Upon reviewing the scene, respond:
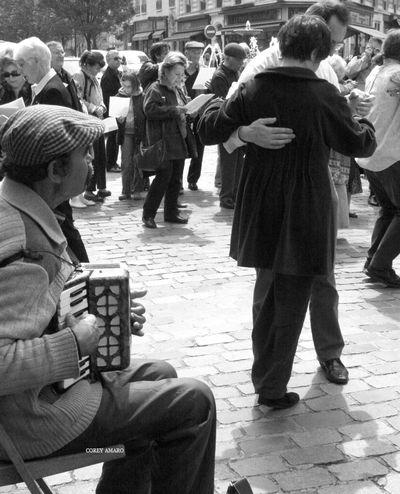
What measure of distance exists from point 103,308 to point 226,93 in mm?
7594

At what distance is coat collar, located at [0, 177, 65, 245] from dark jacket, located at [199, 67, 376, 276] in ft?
4.89

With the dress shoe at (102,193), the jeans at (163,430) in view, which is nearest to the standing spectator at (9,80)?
the dress shoe at (102,193)

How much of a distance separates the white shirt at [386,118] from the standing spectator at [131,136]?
4.35m

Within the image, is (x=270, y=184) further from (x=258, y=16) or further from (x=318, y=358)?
(x=258, y=16)

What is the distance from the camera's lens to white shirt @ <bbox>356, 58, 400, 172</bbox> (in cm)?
609

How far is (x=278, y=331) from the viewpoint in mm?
3846

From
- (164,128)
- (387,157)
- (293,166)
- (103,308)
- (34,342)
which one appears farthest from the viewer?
(164,128)

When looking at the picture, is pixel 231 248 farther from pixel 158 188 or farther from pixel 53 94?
pixel 158 188

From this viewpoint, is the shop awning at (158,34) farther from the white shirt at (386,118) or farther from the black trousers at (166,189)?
the white shirt at (386,118)

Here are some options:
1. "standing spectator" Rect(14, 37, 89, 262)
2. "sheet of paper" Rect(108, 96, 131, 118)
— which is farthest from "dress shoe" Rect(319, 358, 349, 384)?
"sheet of paper" Rect(108, 96, 131, 118)

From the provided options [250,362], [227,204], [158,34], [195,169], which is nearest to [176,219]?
[227,204]

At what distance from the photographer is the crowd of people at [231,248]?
2334 millimetres

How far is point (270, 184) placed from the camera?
371 centimetres

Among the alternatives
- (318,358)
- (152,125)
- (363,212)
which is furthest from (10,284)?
(363,212)
